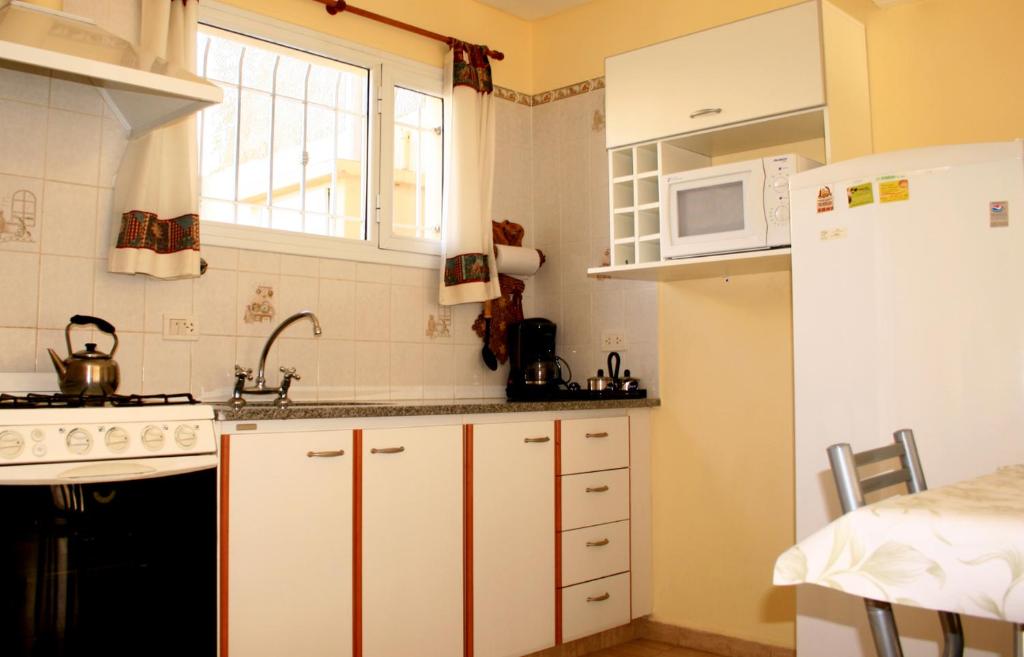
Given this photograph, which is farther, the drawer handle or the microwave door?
the microwave door

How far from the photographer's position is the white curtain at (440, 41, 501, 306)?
3.58 meters

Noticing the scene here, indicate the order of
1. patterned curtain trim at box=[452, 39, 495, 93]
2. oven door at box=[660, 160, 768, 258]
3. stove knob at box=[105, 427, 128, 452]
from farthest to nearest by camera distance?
patterned curtain trim at box=[452, 39, 495, 93] → oven door at box=[660, 160, 768, 258] → stove knob at box=[105, 427, 128, 452]

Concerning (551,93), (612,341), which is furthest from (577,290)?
(551,93)

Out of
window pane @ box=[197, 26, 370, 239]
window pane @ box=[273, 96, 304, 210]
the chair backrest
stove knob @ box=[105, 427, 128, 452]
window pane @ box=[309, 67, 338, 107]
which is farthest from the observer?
window pane @ box=[309, 67, 338, 107]

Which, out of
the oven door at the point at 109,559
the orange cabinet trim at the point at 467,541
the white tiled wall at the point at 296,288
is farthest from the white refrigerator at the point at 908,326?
the oven door at the point at 109,559

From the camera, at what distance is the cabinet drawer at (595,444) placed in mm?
3238

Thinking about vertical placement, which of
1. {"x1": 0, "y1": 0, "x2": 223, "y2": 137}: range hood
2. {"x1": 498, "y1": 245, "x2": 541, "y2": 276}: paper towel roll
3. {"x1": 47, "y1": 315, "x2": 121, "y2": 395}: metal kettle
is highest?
{"x1": 0, "y1": 0, "x2": 223, "y2": 137}: range hood

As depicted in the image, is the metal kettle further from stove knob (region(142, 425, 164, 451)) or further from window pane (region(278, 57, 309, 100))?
window pane (region(278, 57, 309, 100))

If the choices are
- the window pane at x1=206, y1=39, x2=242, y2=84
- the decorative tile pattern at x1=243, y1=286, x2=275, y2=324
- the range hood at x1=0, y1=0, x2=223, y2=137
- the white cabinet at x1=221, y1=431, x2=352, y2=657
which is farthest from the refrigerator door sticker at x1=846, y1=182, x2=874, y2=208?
the window pane at x1=206, y1=39, x2=242, y2=84

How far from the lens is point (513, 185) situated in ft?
13.4

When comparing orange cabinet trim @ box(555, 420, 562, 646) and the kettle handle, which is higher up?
the kettle handle

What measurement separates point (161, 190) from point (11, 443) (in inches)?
42.6

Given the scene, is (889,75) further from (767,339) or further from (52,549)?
(52,549)

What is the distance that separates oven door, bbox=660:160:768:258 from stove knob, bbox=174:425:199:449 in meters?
1.78
